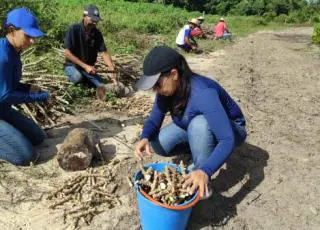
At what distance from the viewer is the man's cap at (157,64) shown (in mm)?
2826

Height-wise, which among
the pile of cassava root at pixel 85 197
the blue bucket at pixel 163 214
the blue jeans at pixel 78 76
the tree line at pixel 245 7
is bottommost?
the tree line at pixel 245 7

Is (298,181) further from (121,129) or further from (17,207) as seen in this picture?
(17,207)

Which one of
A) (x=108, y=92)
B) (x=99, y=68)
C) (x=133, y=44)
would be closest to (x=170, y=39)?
(x=133, y=44)

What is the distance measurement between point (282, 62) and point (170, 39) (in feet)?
15.0

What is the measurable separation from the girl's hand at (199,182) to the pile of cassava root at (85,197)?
942 mm

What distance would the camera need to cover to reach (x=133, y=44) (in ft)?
32.9

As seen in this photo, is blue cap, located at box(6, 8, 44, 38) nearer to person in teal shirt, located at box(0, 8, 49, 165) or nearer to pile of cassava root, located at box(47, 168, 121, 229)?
person in teal shirt, located at box(0, 8, 49, 165)

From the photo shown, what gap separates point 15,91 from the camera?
396 cm

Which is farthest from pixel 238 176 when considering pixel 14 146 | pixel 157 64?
pixel 14 146

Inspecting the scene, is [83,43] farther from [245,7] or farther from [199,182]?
[245,7]

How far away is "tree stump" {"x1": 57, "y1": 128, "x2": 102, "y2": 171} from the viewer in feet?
12.4

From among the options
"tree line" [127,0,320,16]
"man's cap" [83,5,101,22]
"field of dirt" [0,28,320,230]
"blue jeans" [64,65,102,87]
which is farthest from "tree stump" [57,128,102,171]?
"tree line" [127,0,320,16]

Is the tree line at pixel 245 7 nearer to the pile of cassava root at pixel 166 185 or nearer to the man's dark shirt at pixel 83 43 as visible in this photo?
the man's dark shirt at pixel 83 43

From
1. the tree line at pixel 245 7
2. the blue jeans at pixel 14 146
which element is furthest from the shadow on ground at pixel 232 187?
the tree line at pixel 245 7
